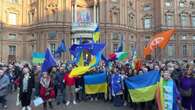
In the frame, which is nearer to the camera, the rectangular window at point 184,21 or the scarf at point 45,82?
the scarf at point 45,82

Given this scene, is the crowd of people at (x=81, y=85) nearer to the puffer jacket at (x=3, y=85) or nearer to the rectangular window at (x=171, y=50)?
the puffer jacket at (x=3, y=85)

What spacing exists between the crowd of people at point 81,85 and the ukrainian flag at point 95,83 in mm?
275

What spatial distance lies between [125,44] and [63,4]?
11363mm

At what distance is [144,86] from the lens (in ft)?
44.0

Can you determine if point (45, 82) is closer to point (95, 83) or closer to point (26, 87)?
point (26, 87)

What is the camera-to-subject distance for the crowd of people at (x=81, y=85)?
473 inches

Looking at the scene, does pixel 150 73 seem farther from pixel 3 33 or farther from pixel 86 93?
pixel 3 33

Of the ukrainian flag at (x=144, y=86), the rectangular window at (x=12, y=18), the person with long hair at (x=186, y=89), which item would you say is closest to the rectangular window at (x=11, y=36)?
the rectangular window at (x=12, y=18)

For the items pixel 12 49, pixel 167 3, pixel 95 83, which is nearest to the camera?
pixel 95 83

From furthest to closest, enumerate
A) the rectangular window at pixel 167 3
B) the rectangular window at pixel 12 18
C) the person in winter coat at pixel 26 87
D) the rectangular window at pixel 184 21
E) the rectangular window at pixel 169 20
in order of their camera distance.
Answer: the rectangular window at pixel 184 21, the rectangular window at pixel 167 3, the rectangular window at pixel 169 20, the rectangular window at pixel 12 18, the person in winter coat at pixel 26 87

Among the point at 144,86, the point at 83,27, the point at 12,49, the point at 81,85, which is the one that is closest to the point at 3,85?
the point at 81,85

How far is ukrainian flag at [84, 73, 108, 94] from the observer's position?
1767 cm

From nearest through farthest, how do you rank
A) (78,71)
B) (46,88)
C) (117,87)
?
(46,88) < (117,87) < (78,71)

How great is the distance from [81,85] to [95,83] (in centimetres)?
80
